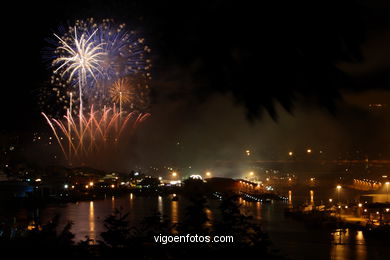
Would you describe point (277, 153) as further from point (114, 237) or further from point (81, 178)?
point (114, 237)

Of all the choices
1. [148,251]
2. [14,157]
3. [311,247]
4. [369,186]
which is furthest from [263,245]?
[14,157]

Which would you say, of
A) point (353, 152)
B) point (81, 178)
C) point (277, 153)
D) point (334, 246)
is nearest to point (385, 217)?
point (334, 246)

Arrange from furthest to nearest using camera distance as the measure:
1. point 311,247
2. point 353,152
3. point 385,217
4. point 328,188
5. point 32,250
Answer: point 353,152 < point 328,188 < point 385,217 < point 311,247 < point 32,250

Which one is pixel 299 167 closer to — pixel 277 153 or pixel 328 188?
pixel 277 153

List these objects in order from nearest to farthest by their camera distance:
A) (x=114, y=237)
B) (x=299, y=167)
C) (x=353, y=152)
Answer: (x=114, y=237)
(x=353, y=152)
(x=299, y=167)

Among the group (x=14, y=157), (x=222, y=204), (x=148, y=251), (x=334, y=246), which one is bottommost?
(x=334, y=246)

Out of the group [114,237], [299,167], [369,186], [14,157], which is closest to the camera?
[114,237]

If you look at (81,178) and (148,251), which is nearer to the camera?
(148,251)

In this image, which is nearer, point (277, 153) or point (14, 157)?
point (14, 157)

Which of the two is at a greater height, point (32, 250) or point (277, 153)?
point (277, 153)
